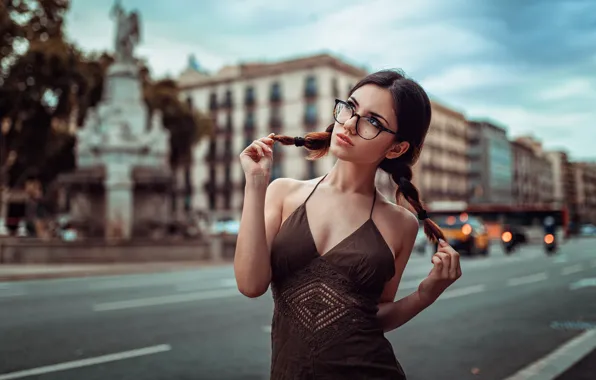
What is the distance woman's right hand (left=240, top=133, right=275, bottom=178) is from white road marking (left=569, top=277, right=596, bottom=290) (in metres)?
13.6

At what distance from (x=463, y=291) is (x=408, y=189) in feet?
39.1

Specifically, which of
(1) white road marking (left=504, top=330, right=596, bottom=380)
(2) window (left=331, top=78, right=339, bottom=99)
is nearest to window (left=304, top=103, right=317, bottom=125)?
(2) window (left=331, top=78, right=339, bottom=99)

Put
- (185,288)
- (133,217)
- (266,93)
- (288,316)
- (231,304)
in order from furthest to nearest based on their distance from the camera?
1. (266,93)
2. (133,217)
3. (185,288)
4. (231,304)
5. (288,316)

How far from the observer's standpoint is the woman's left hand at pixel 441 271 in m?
2.01

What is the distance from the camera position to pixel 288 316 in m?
1.94

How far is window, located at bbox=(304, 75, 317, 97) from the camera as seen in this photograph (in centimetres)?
6073

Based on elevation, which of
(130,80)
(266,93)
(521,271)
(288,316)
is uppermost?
(266,93)

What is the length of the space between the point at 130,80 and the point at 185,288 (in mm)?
12667

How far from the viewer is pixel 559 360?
6711 millimetres

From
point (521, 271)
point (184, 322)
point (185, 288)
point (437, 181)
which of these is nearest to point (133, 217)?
point (185, 288)

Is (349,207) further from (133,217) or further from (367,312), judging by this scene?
(133,217)

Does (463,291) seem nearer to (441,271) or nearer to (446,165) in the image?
(441,271)

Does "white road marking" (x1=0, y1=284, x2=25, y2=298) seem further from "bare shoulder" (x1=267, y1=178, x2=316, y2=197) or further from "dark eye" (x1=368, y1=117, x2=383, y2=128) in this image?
"dark eye" (x1=368, y1=117, x2=383, y2=128)

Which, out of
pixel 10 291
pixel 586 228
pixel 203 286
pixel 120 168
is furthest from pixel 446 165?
pixel 10 291
